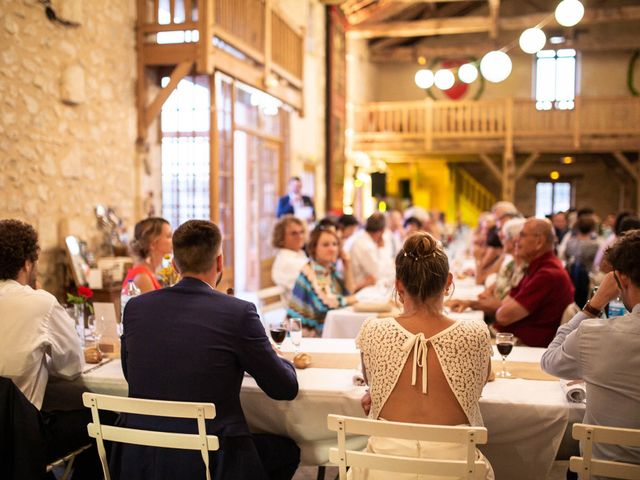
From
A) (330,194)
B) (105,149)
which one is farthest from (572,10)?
(330,194)

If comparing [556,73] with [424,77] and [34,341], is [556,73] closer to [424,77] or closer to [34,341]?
[424,77]

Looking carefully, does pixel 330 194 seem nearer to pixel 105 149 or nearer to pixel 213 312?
pixel 105 149

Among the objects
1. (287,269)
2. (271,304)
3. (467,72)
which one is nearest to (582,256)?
(467,72)

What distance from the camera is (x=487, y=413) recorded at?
2469 mm

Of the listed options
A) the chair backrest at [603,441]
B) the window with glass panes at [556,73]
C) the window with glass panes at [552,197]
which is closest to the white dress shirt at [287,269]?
the chair backrest at [603,441]

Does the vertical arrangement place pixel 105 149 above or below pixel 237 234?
above

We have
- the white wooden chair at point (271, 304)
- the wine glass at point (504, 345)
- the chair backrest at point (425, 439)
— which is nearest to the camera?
the chair backrest at point (425, 439)

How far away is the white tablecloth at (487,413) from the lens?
8.01ft

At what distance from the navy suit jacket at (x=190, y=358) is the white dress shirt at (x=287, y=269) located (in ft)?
7.97

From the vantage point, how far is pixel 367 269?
663 cm

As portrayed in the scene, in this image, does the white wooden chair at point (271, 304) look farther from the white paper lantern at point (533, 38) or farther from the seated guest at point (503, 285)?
the white paper lantern at point (533, 38)

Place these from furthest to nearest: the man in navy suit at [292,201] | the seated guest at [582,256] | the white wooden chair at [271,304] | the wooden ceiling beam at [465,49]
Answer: the wooden ceiling beam at [465,49] → the man in navy suit at [292,201] → the white wooden chair at [271,304] → the seated guest at [582,256]

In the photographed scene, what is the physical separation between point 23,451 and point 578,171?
62.1 ft

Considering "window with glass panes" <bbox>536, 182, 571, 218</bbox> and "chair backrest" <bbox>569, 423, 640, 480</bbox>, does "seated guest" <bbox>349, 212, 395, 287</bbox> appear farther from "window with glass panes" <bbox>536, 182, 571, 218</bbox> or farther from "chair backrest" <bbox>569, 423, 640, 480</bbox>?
"window with glass panes" <bbox>536, 182, 571, 218</bbox>
